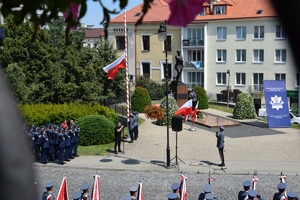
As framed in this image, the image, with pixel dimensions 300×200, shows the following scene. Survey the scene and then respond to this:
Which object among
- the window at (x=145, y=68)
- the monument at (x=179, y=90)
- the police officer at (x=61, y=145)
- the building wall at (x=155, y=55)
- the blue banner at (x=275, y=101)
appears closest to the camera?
the police officer at (x=61, y=145)

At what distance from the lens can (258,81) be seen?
139 ft

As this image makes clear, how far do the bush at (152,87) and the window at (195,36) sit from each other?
5.66m

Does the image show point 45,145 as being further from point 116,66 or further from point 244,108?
point 244,108

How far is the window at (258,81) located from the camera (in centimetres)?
4196

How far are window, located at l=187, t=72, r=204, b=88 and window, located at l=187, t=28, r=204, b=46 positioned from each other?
10.4ft

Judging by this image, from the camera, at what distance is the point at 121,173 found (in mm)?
15539

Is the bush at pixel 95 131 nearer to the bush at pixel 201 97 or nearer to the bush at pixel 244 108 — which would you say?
the bush at pixel 244 108

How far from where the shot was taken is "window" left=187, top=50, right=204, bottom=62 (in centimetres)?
4675

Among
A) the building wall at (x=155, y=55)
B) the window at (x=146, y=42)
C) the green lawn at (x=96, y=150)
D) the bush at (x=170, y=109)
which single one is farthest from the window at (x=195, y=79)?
the green lawn at (x=96, y=150)

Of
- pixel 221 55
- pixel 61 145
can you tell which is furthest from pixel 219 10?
pixel 61 145

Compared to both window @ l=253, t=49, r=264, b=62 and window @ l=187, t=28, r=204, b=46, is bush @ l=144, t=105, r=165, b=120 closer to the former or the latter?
window @ l=253, t=49, r=264, b=62

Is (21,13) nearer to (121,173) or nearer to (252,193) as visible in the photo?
(252,193)

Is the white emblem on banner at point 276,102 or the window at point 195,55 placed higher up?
the window at point 195,55

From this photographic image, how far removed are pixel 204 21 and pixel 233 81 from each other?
619 centimetres
